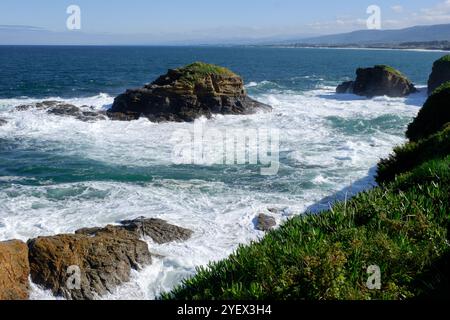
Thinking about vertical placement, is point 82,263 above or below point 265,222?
above

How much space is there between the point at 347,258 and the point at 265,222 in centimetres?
1084

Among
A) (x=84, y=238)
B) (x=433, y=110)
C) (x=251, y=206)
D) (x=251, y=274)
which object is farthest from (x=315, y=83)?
(x=251, y=274)

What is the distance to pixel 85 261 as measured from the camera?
12.4m

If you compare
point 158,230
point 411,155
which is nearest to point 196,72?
point 158,230

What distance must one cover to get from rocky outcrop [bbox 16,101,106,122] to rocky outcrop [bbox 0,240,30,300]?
27118 mm

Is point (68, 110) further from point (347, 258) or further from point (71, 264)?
point (347, 258)

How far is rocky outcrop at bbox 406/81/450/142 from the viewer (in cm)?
2085

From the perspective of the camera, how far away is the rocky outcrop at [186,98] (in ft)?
131

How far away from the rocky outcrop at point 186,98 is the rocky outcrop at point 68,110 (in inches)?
57.5

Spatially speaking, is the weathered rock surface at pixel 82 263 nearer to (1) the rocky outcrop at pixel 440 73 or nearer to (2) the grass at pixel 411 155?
(2) the grass at pixel 411 155

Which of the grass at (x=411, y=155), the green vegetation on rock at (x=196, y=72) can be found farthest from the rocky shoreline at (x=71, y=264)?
the green vegetation on rock at (x=196, y=72)

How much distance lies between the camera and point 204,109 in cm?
4106

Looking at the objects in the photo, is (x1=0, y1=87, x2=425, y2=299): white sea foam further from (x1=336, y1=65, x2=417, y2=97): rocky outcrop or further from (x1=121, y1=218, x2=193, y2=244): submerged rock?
(x1=336, y1=65, x2=417, y2=97): rocky outcrop
